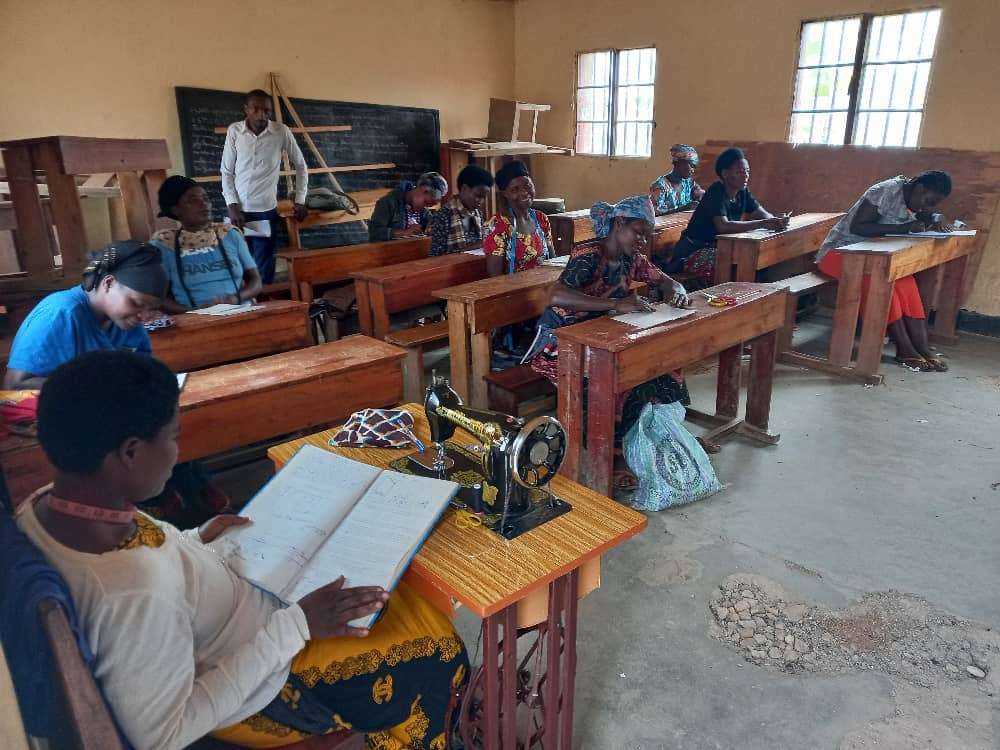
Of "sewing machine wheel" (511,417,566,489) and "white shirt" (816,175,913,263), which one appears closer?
"sewing machine wheel" (511,417,566,489)

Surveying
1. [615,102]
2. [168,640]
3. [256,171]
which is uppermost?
[615,102]

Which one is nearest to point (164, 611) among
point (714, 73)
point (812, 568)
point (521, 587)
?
point (521, 587)

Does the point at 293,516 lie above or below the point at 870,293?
above

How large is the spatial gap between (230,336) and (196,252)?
64 cm

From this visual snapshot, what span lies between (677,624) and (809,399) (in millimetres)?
2486

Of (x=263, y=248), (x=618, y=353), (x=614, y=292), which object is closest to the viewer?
(x=618, y=353)

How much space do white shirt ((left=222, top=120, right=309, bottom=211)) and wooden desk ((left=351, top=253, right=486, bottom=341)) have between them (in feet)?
5.73

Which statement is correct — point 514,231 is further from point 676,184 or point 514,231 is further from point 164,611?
point 164,611

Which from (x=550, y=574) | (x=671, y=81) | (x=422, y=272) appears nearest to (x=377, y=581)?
(x=550, y=574)

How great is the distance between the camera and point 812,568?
2646 mm

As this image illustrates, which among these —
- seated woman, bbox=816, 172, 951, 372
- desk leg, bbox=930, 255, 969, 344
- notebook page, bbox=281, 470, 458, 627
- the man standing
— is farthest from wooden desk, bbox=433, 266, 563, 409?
desk leg, bbox=930, 255, 969, 344

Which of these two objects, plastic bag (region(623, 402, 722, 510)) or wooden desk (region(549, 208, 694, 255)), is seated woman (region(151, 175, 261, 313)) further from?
wooden desk (region(549, 208, 694, 255))

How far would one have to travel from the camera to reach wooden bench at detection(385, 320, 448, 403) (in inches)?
156

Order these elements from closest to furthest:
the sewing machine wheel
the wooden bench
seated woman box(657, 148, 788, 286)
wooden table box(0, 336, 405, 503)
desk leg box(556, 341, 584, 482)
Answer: the sewing machine wheel → wooden table box(0, 336, 405, 503) → desk leg box(556, 341, 584, 482) → the wooden bench → seated woman box(657, 148, 788, 286)
